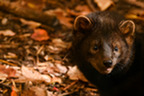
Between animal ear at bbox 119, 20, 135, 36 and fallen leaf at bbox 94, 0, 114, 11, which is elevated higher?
fallen leaf at bbox 94, 0, 114, 11

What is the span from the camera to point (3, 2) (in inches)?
235

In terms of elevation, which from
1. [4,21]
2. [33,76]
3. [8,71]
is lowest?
[33,76]

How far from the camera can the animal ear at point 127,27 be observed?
4276 millimetres

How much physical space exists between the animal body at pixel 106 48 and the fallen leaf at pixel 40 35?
1207mm

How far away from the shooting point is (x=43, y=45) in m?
5.53

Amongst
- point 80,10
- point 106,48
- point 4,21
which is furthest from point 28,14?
point 106,48

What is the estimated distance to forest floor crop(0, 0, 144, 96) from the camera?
4.46 m

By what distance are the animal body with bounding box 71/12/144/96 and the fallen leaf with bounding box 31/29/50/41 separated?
1207mm

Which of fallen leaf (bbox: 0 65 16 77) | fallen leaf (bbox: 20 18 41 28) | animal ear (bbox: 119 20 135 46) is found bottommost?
fallen leaf (bbox: 0 65 16 77)

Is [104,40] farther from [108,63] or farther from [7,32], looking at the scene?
[7,32]

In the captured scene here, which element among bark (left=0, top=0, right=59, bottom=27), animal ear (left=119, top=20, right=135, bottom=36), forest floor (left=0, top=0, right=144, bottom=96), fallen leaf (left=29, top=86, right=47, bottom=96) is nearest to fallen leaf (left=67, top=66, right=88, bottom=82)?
forest floor (left=0, top=0, right=144, bottom=96)

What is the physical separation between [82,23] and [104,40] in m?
0.55

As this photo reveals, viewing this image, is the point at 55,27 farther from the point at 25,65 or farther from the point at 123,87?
the point at 123,87

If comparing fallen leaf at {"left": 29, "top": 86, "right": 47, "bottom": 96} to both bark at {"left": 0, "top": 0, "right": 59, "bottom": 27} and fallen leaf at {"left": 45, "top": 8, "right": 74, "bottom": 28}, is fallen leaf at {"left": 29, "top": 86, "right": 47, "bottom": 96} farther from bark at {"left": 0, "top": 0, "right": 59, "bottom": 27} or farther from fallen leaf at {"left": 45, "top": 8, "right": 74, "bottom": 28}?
fallen leaf at {"left": 45, "top": 8, "right": 74, "bottom": 28}
